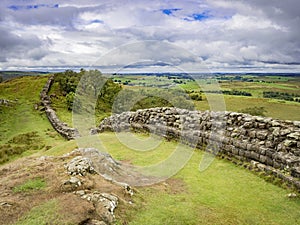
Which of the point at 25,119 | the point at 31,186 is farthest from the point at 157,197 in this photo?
the point at 25,119

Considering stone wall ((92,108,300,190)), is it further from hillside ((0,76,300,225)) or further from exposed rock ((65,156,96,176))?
exposed rock ((65,156,96,176))

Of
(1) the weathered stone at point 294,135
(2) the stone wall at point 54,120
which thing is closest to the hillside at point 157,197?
(1) the weathered stone at point 294,135

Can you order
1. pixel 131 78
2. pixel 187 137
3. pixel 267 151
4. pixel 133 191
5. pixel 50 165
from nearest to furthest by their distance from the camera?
pixel 133 191
pixel 50 165
pixel 267 151
pixel 187 137
pixel 131 78

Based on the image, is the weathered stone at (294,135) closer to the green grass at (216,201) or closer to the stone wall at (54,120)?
the green grass at (216,201)

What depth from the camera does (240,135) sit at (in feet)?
39.5

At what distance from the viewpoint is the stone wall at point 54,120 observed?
24.3m

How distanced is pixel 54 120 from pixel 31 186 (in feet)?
76.6

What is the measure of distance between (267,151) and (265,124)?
4.17 ft

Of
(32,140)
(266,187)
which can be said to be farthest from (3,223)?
(32,140)

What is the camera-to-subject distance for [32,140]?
23516 mm

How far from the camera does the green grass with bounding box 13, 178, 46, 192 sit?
7.39 m

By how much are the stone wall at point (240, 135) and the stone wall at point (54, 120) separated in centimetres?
858

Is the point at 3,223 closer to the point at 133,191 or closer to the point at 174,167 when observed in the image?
the point at 133,191

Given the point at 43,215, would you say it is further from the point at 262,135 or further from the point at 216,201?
the point at 262,135
